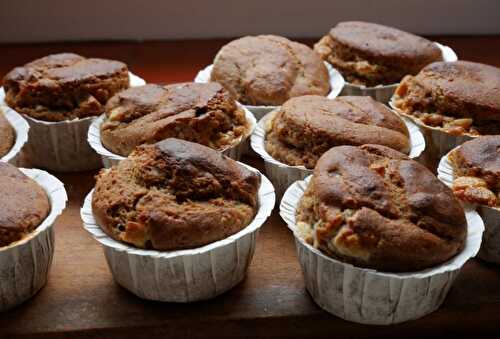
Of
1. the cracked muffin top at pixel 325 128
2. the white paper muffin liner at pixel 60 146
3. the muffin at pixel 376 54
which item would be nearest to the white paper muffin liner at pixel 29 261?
the white paper muffin liner at pixel 60 146

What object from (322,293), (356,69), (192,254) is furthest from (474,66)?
(192,254)

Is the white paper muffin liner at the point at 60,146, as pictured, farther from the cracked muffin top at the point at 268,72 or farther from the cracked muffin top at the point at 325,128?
the cracked muffin top at the point at 325,128

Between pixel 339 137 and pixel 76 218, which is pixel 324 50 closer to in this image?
pixel 339 137

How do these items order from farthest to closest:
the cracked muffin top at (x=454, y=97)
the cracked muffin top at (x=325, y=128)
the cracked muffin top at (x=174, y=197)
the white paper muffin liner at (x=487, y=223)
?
the cracked muffin top at (x=454, y=97), the cracked muffin top at (x=325, y=128), the white paper muffin liner at (x=487, y=223), the cracked muffin top at (x=174, y=197)

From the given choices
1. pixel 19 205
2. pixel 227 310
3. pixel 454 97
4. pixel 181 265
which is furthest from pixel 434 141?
pixel 19 205

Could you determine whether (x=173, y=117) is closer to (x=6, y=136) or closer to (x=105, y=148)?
(x=105, y=148)
